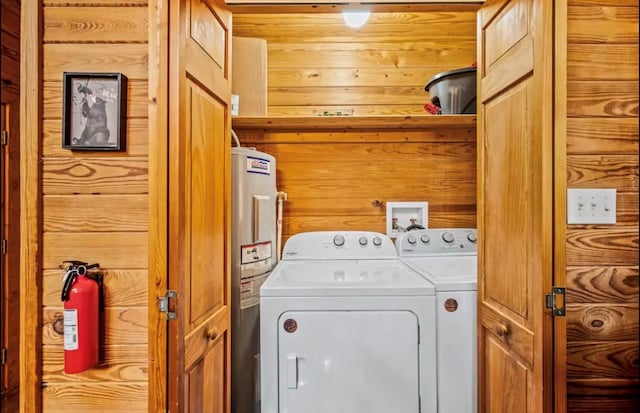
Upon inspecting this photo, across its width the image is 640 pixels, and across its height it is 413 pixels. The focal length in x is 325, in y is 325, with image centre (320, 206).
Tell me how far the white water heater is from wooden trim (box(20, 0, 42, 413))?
82 centimetres

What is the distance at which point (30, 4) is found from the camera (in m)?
1.01

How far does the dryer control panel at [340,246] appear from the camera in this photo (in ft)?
6.95

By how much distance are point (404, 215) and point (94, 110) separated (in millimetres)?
1888

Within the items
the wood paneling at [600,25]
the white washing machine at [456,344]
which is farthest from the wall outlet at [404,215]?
the wood paneling at [600,25]

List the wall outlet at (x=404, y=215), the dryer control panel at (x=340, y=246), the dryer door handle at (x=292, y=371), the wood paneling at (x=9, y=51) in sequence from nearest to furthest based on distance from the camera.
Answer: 1. the dryer door handle at (x=292, y=371)
2. the wood paneling at (x=9, y=51)
3. the dryer control panel at (x=340, y=246)
4. the wall outlet at (x=404, y=215)

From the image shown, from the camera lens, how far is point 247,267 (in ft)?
5.78

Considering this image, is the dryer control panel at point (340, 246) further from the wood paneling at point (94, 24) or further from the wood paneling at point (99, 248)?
the wood paneling at point (94, 24)

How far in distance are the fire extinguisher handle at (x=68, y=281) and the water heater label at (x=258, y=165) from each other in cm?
97

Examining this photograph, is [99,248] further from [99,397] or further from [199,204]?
[99,397]

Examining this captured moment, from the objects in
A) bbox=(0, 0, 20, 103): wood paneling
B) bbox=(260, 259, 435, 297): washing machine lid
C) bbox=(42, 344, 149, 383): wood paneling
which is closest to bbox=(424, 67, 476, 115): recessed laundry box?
bbox=(260, 259, 435, 297): washing machine lid

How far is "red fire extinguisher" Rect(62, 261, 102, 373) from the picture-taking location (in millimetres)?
958

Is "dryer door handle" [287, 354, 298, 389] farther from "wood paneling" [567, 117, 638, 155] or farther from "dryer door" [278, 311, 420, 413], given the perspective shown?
"wood paneling" [567, 117, 638, 155]

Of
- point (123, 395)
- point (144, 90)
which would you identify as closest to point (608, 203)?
point (144, 90)

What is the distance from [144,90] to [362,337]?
1.24 meters
